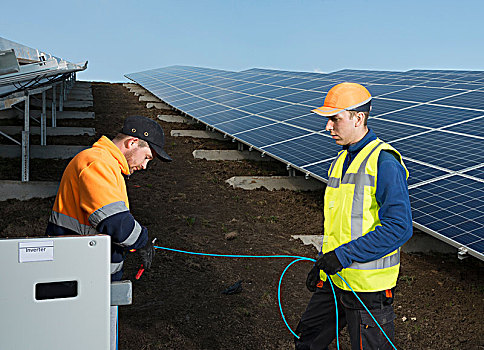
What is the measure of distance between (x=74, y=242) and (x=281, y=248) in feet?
17.5

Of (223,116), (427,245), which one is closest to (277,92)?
(223,116)

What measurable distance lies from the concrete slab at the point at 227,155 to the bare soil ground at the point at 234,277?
5.56 feet

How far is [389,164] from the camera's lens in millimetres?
3027

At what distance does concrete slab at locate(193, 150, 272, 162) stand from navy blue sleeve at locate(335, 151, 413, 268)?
898cm

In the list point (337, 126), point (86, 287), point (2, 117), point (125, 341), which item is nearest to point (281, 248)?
point (125, 341)

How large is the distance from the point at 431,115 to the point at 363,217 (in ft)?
24.9

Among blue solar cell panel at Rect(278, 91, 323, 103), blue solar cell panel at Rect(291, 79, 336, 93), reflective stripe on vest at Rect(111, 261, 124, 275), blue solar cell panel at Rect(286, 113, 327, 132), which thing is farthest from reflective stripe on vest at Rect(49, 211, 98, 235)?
blue solar cell panel at Rect(291, 79, 336, 93)

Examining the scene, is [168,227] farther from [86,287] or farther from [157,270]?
[86,287]

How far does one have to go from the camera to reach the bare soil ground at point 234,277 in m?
4.95

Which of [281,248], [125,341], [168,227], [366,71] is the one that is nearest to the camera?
[125,341]

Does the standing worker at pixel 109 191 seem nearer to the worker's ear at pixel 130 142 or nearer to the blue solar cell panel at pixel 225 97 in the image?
the worker's ear at pixel 130 142

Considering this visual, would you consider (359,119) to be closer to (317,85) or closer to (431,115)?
(431,115)

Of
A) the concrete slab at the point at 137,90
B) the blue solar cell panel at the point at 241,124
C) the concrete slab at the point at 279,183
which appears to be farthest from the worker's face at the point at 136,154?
the concrete slab at the point at 137,90

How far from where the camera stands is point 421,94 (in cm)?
1232
